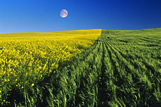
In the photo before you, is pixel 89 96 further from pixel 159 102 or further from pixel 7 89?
pixel 7 89

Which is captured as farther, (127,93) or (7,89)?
(7,89)

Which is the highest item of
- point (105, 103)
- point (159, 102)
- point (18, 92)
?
point (159, 102)

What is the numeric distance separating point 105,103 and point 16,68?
14.1 ft

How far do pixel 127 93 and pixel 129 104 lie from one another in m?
0.44

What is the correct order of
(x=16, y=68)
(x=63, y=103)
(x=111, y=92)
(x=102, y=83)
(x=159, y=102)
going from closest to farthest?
(x=159, y=102)
(x=63, y=103)
(x=111, y=92)
(x=102, y=83)
(x=16, y=68)

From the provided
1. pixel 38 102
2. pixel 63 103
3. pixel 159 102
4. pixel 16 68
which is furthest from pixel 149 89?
pixel 16 68

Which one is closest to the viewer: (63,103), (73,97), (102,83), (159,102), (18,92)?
(159,102)

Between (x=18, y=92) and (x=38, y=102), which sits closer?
(x=38, y=102)

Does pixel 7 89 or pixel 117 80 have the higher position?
pixel 117 80

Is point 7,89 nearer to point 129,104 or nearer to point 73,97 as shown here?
point 73,97

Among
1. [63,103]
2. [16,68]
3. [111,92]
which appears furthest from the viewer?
Answer: [16,68]

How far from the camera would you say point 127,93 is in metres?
2.67

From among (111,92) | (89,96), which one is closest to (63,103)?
(89,96)

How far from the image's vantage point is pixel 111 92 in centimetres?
287
